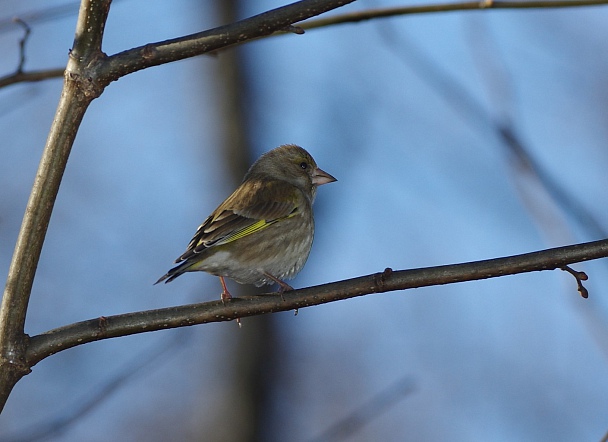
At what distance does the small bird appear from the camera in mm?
5445

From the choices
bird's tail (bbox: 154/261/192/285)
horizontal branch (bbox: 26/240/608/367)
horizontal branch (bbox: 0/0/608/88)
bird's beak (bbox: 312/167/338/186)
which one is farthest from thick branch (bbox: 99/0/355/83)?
bird's beak (bbox: 312/167/338/186)

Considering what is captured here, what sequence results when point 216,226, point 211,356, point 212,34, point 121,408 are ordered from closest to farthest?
point 212,34, point 216,226, point 211,356, point 121,408

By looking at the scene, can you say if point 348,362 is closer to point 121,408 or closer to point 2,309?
point 121,408

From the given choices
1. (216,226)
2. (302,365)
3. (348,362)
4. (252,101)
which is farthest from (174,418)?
(216,226)

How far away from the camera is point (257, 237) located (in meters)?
5.83

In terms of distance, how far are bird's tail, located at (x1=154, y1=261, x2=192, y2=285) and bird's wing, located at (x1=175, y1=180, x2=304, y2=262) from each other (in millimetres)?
99

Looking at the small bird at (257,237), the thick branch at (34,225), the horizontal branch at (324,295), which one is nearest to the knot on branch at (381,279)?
the horizontal branch at (324,295)

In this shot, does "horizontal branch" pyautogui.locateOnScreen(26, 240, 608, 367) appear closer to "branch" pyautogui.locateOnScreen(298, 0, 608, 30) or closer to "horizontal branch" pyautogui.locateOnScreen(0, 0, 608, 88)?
"horizontal branch" pyautogui.locateOnScreen(0, 0, 608, 88)

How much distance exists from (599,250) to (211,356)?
9019 millimetres

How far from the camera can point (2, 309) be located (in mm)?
3180

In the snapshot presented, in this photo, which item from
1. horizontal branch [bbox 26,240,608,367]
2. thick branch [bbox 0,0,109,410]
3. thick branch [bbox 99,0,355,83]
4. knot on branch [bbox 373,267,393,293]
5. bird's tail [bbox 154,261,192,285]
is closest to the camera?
thick branch [bbox 0,0,109,410]

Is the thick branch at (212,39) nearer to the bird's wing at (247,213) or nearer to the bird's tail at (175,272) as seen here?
the bird's tail at (175,272)

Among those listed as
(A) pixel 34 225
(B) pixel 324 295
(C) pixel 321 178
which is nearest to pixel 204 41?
(A) pixel 34 225

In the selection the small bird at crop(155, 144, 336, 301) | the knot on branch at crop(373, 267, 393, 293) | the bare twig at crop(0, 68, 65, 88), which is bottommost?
the knot on branch at crop(373, 267, 393, 293)
